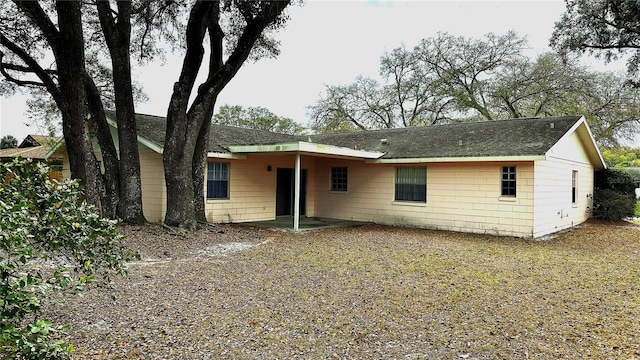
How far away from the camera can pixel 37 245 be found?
3.48 m

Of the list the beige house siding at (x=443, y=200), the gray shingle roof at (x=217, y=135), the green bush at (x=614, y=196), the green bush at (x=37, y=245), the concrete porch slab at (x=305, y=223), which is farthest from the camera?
the green bush at (x=614, y=196)

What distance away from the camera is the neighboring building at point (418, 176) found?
1153cm

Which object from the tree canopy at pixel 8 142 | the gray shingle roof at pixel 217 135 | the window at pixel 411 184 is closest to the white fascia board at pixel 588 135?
the window at pixel 411 184

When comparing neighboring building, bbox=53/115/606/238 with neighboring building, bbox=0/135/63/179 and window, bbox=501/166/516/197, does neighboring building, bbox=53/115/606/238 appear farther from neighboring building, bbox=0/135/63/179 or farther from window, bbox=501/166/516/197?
neighboring building, bbox=0/135/63/179

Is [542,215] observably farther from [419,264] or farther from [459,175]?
[419,264]

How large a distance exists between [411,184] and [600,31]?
7.16 meters

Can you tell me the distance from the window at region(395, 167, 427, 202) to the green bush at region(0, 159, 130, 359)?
1091 cm

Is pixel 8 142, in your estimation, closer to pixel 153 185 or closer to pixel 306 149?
pixel 153 185

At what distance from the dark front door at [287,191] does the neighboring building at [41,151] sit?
705 centimetres

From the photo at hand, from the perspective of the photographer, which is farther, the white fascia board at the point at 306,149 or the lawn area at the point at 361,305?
the white fascia board at the point at 306,149

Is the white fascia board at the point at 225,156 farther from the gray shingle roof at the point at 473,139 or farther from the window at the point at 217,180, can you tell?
the gray shingle roof at the point at 473,139

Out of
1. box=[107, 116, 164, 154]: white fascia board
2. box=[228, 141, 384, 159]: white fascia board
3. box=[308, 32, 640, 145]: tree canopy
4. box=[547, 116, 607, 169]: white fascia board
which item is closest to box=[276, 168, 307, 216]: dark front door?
box=[228, 141, 384, 159]: white fascia board

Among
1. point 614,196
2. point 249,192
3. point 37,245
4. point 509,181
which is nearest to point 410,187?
point 509,181

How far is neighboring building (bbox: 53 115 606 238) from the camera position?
11.5 meters
